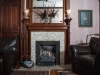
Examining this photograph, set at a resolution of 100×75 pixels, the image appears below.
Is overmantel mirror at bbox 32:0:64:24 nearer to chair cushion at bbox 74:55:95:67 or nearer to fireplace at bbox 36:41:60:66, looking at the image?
fireplace at bbox 36:41:60:66

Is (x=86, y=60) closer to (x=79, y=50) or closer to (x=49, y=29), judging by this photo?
(x=79, y=50)

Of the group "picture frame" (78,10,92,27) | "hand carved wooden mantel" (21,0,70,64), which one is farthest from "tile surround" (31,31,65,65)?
"picture frame" (78,10,92,27)

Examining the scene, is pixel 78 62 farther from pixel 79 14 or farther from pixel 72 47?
pixel 79 14

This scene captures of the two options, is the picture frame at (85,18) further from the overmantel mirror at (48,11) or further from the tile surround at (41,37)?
the tile surround at (41,37)

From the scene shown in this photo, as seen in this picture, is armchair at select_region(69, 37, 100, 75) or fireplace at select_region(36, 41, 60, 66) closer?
armchair at select_region(69, 37, 100, 75)

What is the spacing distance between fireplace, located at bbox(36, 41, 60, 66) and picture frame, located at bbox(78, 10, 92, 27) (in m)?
1.07

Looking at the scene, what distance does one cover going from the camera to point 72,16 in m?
4.52

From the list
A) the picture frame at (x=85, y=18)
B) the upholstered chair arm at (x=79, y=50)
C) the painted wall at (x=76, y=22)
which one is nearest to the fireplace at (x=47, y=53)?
the painted wall at (x=76, y=22)

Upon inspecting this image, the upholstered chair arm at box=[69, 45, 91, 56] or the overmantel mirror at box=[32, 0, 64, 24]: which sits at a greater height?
the overmantel mirror at box=[32, 0, 64, 24]

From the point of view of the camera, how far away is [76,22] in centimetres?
453

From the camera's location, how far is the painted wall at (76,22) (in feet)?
14.8

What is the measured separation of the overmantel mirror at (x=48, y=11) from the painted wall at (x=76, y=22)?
1.37ft

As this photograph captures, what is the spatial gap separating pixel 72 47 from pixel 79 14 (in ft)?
4.95

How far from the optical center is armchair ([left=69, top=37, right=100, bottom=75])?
2742 millimetres
